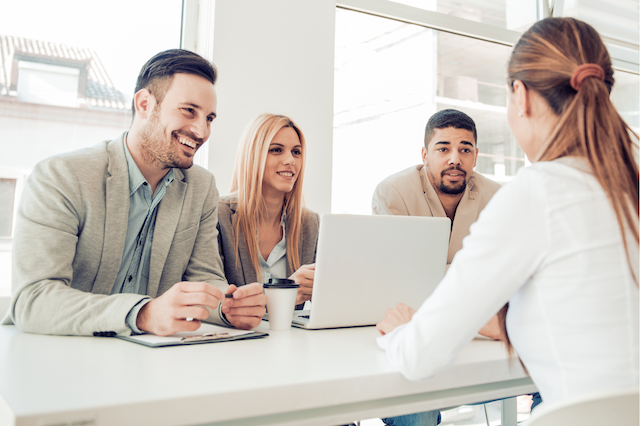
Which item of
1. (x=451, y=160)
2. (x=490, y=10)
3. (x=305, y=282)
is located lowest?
(x=305, y=282)

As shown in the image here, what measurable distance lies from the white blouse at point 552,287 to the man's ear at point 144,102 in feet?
4.02

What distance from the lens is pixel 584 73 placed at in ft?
2.77

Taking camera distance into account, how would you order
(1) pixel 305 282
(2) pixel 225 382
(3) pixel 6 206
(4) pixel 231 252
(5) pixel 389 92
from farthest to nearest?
(5) pixel 389 92 < (3) pixel 6 206 < (4) pixel 231 252 < (1) pixel 305 282 < (2) pixel 225 382

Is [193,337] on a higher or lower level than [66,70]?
lower

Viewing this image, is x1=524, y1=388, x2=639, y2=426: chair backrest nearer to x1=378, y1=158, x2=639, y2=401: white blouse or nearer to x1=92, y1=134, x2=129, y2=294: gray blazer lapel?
x1=378, y1=158, x2=639, y2=401: white blouse

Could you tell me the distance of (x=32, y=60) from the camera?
8.07 feet

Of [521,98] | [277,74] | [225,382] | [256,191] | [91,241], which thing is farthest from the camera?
[277,74]

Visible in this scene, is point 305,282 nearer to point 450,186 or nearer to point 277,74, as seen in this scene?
point 450,186

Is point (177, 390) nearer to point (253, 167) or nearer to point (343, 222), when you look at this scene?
point (343, 222)

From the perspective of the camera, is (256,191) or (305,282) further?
(256,191)

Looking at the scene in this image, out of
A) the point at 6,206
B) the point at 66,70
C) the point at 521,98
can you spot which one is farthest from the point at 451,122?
the point at 6,206

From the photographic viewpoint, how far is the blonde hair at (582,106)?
77 centimetres

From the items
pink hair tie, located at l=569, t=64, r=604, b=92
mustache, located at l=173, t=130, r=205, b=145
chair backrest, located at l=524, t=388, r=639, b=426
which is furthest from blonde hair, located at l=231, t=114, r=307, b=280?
chair backrest, located at l=524, t=388, r=639, b=426

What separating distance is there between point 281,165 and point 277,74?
0.97m
